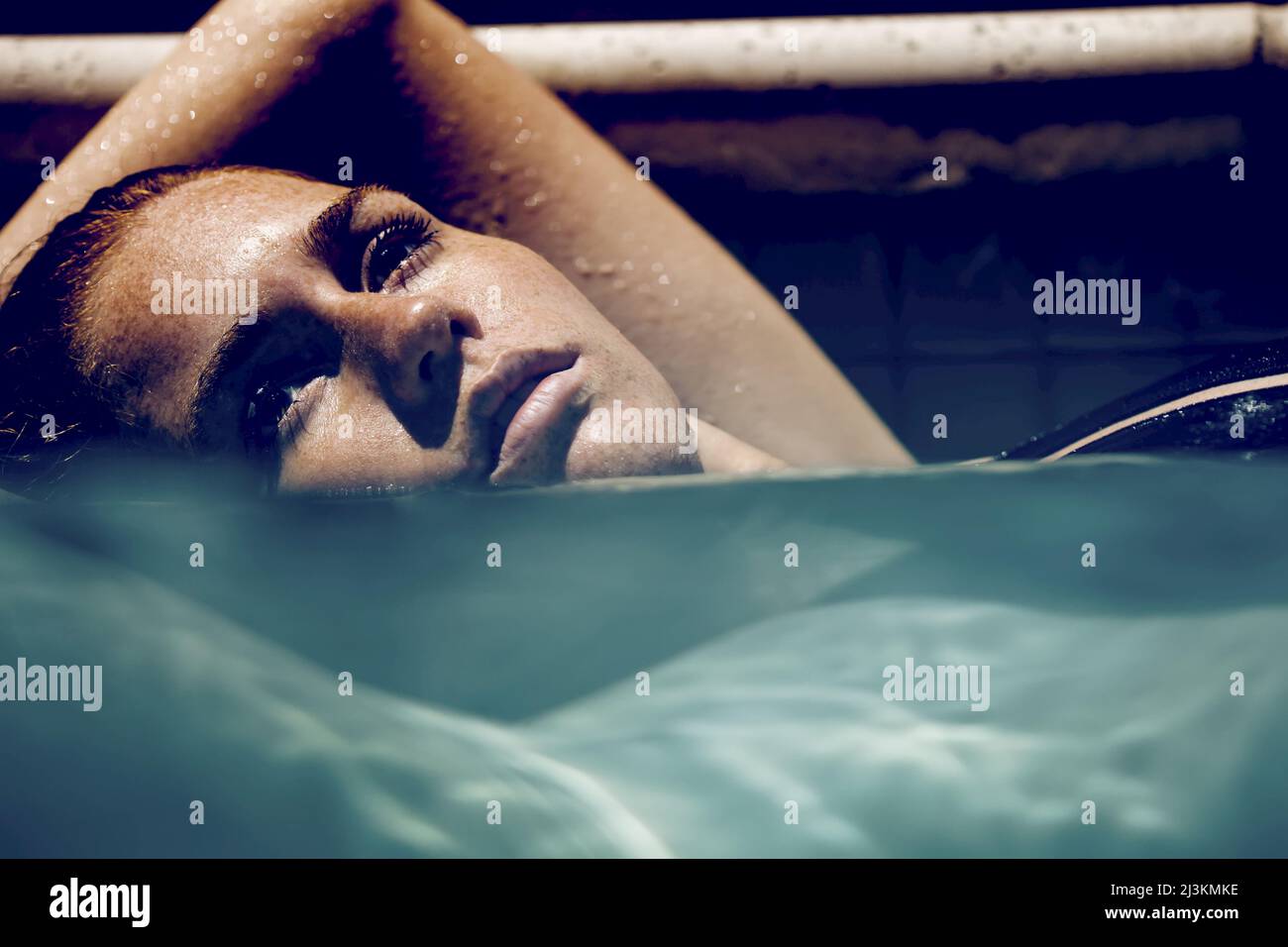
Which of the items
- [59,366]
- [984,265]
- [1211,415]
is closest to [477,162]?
[59,366]

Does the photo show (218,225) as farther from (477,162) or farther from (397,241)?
(477,162)

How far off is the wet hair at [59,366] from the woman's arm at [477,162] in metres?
0.14

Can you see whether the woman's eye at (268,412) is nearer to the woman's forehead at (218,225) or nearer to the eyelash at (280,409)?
the eyelash at (280,409)

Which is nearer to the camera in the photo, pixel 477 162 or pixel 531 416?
pixel 531 416

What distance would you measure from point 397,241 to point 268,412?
0.22m

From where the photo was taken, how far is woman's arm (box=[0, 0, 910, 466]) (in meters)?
1.30

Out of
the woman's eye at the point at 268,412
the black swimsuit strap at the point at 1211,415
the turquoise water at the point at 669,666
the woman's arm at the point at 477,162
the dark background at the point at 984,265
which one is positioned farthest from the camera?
the dark background at the point at 984,265

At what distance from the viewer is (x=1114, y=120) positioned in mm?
1571

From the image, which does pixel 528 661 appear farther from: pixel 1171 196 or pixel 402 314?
pixel 1171 196

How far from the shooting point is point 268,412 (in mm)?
1061

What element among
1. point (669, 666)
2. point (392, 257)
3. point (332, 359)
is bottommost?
point (669, 666)

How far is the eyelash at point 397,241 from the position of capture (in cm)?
109

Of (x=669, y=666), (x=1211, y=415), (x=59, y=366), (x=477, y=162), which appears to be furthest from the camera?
(x=477, y=162)

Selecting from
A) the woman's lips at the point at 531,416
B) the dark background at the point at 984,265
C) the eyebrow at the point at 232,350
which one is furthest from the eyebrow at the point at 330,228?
the dark background at the point at 984,265
